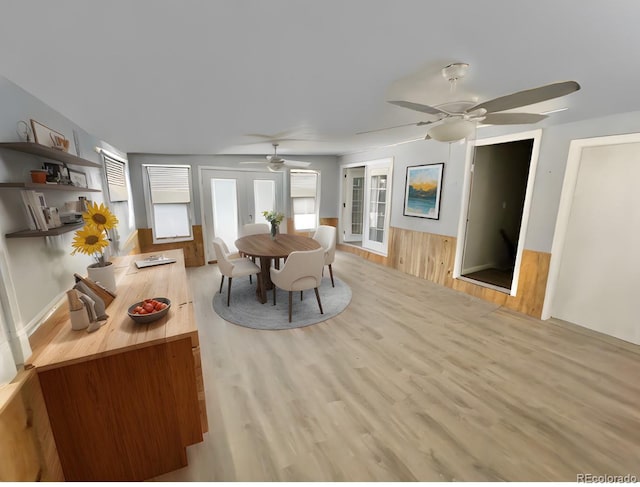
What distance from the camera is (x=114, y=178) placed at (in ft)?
10.7

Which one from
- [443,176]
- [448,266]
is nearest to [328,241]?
[448,266]

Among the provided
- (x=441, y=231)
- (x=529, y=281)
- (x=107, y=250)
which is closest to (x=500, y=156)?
(x=441, y=231)

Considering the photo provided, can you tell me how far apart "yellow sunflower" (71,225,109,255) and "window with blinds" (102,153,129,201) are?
1741 millimetres

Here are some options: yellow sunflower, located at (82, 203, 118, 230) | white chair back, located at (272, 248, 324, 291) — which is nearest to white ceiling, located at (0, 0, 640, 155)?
yellow sunflower, located at (82, 203, 118, 230)

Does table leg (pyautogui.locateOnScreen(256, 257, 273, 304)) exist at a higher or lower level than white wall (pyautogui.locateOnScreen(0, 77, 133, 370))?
lower

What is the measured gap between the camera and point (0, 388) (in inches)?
37.6

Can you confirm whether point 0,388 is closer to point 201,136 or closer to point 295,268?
point 295,268

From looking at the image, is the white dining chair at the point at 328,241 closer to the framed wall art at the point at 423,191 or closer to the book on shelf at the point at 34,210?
the framed wall art at the point at 423,191

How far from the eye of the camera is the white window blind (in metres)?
4.72

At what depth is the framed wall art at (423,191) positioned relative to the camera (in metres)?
4.04

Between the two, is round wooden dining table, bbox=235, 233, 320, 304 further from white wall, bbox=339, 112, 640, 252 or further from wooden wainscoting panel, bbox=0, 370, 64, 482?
wooden wainscoting panel, bbox=0, 370, 64, 482

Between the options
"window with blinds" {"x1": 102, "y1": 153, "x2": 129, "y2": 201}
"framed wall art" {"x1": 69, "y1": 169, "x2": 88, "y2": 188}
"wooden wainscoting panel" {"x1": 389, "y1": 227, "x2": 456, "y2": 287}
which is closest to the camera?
"framed wall art" {"x1": 69, "y1": 169, "x2": 88, "y2": 188}

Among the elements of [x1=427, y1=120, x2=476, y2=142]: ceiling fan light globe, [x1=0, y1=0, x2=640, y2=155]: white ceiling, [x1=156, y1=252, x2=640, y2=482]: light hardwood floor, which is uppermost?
[x1=0, y1=0, x2=640, y2=155]: white ceiling

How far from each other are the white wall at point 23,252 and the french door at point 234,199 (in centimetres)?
323
